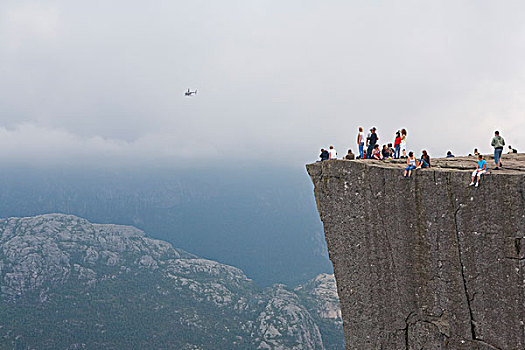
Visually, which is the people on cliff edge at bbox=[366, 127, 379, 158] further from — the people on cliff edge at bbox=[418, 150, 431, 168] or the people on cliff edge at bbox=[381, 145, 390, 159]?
the people on cliff edge at bbox=[418, 150, 431, 168]

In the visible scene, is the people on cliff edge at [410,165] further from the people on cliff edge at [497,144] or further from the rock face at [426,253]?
the people on cliff edge at [497,144]

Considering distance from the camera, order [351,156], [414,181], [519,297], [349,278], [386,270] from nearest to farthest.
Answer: [519,297] → [414,181] → [386,270] → [349,278] → [351,156]

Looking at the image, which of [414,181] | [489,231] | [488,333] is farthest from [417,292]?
[414,181]

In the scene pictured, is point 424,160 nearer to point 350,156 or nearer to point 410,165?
point 410,165

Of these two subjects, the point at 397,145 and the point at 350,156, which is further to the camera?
the point at 397,145

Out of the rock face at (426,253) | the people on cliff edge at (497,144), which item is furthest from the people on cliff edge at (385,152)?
the people on cliff edge at (497,144)

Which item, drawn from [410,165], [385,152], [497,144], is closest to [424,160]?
[410,165]

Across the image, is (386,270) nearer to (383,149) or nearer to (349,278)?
(349,278)

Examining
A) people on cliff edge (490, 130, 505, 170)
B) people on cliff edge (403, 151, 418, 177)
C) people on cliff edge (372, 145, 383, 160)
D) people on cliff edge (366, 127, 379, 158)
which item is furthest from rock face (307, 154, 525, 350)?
people on cliff edge (366, 127, 379, 158)
